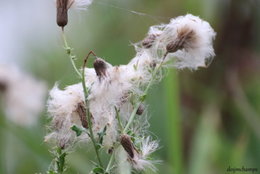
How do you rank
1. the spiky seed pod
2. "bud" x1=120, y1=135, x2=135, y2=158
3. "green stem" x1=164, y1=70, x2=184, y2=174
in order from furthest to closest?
the spiky seed pod
"green stem" x1=164, y1=70, x2=184, y2=174
"bud" x1=120, y1=135, x2=135, y2=158

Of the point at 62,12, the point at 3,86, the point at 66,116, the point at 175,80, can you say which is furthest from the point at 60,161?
the point at 3,86

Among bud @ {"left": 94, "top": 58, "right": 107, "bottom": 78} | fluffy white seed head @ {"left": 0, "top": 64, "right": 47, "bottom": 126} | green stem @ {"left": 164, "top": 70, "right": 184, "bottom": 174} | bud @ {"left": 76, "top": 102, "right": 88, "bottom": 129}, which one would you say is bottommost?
bud @ {"left": 76, "top": 102, "right": 88, "bottom": 129}

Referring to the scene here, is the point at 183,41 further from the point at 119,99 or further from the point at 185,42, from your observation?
the point at 119,99

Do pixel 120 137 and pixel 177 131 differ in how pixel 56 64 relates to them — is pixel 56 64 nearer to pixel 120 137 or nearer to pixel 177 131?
pixel 177 131

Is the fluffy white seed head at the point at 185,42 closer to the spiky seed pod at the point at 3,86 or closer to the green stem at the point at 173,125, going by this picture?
the green stem at the point at 173,125

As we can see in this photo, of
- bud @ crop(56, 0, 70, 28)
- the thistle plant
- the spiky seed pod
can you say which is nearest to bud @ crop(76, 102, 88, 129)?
the thistle plant

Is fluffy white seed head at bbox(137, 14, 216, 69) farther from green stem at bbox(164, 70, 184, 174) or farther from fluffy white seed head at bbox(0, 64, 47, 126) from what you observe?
fluffy white seed head at bbox(0, 64, 47, 126)

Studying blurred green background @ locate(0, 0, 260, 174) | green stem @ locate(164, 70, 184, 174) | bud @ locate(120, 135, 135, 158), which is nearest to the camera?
bud @ locate(120, 135, 135, 158)
